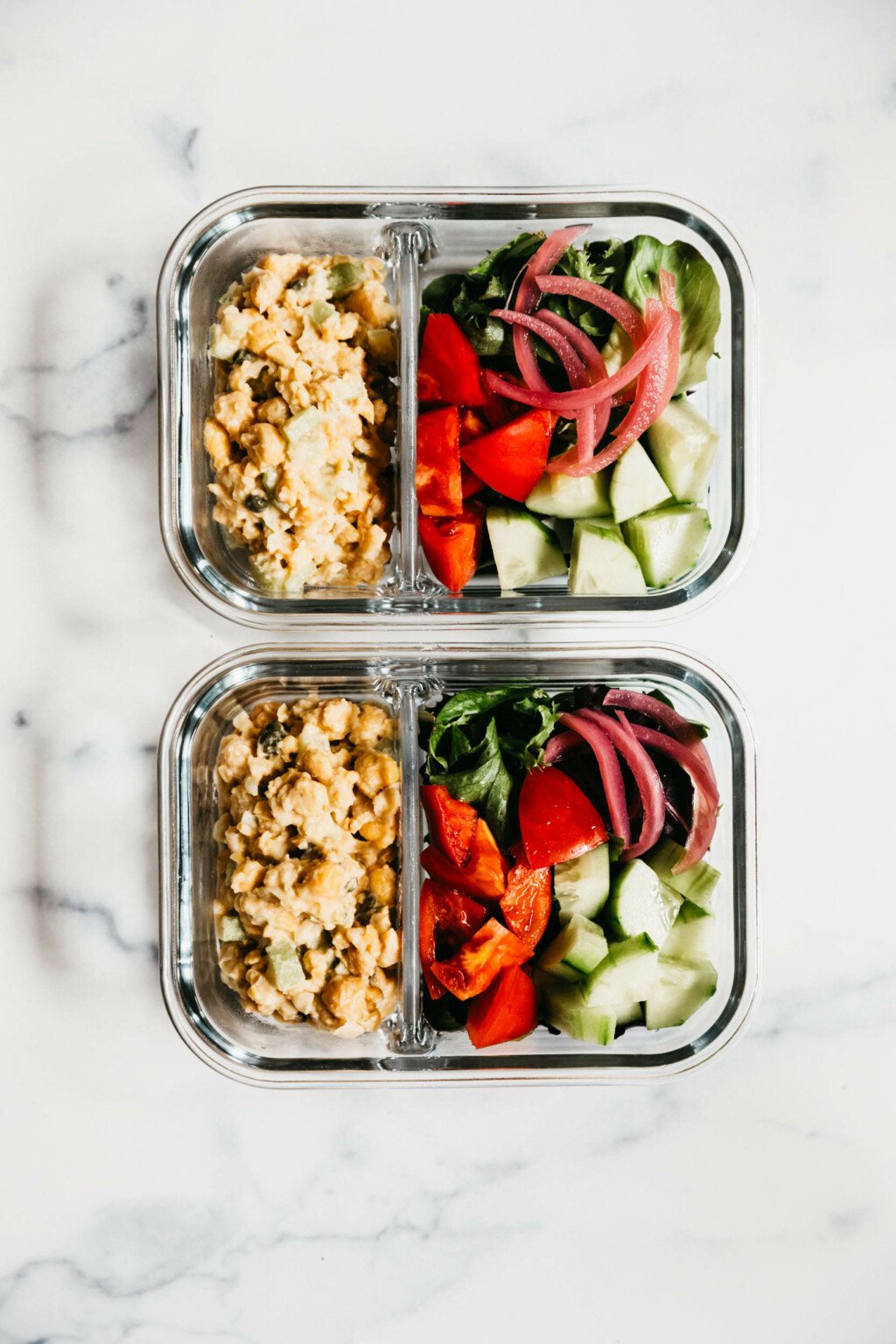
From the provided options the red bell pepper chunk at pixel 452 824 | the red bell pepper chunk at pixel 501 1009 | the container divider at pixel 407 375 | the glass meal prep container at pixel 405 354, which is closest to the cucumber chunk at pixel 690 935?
the red bell pepper chunk at pixel 501 1009

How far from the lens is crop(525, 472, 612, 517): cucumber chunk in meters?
1.50

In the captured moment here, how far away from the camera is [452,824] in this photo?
1.53m

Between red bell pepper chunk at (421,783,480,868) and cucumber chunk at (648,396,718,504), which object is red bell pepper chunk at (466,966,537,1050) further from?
cucumber chunk at (648,396,718,504)

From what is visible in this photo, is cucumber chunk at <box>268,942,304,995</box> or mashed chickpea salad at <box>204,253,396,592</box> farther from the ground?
mashed chickpea salad at <box>204,253,396,592</box>

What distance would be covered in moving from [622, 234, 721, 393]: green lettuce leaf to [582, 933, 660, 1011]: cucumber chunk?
89 centimetres

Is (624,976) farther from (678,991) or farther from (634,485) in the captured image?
(634,485)

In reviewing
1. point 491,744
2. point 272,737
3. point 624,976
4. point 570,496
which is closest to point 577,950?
point 624,976

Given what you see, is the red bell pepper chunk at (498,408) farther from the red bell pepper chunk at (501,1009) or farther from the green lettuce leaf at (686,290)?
the red bell pepper chunk at (501,1009)

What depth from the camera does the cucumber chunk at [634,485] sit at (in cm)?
150

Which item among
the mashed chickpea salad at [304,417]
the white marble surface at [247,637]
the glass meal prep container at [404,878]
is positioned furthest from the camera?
the white marble surface at [247,637]

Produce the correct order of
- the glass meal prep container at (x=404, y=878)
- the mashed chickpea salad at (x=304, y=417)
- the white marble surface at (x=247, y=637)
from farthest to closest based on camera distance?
the white marble surface at (x=247, y=637), the glass meal prep container at (x=404, y=878), the mashed chickpea salad at (x=304, y=417)

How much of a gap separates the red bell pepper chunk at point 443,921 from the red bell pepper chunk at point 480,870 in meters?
0.02

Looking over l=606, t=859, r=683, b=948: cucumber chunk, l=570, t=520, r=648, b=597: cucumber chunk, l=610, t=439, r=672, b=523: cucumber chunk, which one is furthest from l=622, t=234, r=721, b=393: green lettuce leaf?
l=606, t=859, r=683, b=948: cucumber chunk

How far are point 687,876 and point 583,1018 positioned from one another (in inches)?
11.0
